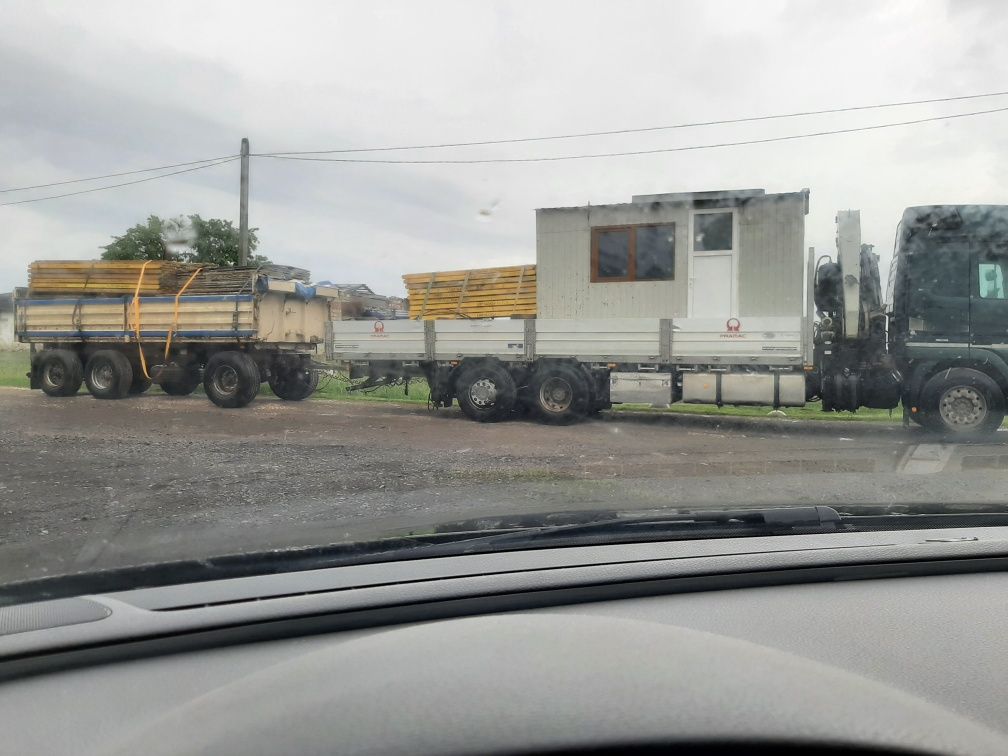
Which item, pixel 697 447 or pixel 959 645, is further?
pixel 697 447

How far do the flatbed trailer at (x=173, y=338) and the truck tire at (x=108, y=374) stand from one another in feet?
0.06

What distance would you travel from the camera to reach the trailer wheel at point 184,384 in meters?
14.4

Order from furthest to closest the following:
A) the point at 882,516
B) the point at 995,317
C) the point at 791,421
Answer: the point at 791,421 < the point at 995,317 < the point at 882,516

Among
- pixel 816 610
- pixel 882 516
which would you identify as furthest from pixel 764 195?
pixel 816 610

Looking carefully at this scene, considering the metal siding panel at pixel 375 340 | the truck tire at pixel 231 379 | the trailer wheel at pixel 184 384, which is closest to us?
the truck tire at pixel 231 379

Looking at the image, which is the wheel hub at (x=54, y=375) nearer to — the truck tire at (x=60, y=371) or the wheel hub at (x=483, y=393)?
the truck tire at (x=60, y=371)

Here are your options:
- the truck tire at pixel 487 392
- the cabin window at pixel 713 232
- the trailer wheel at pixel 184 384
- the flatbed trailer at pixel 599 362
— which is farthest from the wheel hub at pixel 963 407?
the trailer wheel at pixel 184 384

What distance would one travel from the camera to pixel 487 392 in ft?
42.4

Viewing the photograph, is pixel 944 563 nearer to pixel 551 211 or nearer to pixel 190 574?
pixel 190 574

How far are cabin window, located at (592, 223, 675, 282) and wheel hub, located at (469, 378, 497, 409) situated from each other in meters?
2.36

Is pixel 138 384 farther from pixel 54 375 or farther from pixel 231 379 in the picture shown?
pixel 231 379

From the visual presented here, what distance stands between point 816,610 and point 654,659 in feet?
2.64

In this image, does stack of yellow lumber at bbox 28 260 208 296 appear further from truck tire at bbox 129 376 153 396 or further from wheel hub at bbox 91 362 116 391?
truck tire at bbox 129 376 153 396

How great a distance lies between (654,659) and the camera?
1708 mm
